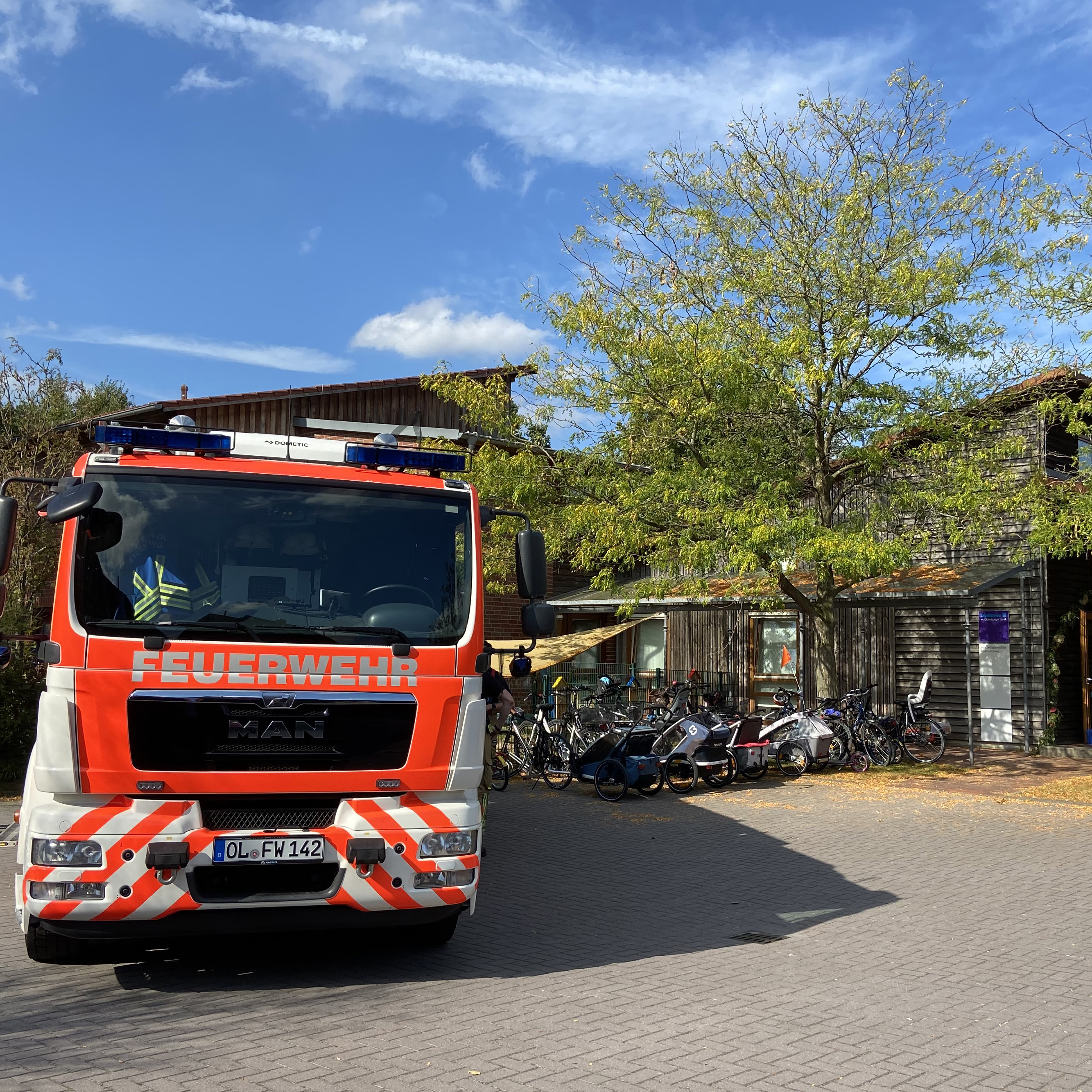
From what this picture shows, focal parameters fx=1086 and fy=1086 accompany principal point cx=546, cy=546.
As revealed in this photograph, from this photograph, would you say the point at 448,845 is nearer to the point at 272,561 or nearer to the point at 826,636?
the point at 272,561

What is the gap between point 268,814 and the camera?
5.45 m

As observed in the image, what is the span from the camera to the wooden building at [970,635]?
57.5ft

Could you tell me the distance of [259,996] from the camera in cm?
543

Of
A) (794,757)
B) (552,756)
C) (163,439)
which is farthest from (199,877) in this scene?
(794,757)

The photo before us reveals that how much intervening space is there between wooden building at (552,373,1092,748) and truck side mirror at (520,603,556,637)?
33.0ft

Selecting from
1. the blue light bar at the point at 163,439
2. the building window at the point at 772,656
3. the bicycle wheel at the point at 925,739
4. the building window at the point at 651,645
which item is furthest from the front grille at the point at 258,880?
the building window at the point at 651,645

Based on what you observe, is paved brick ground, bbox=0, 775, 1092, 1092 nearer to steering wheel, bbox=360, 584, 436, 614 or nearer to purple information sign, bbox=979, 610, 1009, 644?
steering wheel, bbox=360, 584, 436, 614

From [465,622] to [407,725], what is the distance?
674 mm

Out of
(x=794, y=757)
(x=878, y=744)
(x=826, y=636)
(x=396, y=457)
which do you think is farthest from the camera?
(x=826, y=636)

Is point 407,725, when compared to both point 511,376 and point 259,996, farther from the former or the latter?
point 511,376

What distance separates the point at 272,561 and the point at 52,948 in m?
2.45

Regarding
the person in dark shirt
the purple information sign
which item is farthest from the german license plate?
the purple information sign

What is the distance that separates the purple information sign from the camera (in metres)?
17.3

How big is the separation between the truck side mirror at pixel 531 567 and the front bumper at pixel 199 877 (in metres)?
1.47
